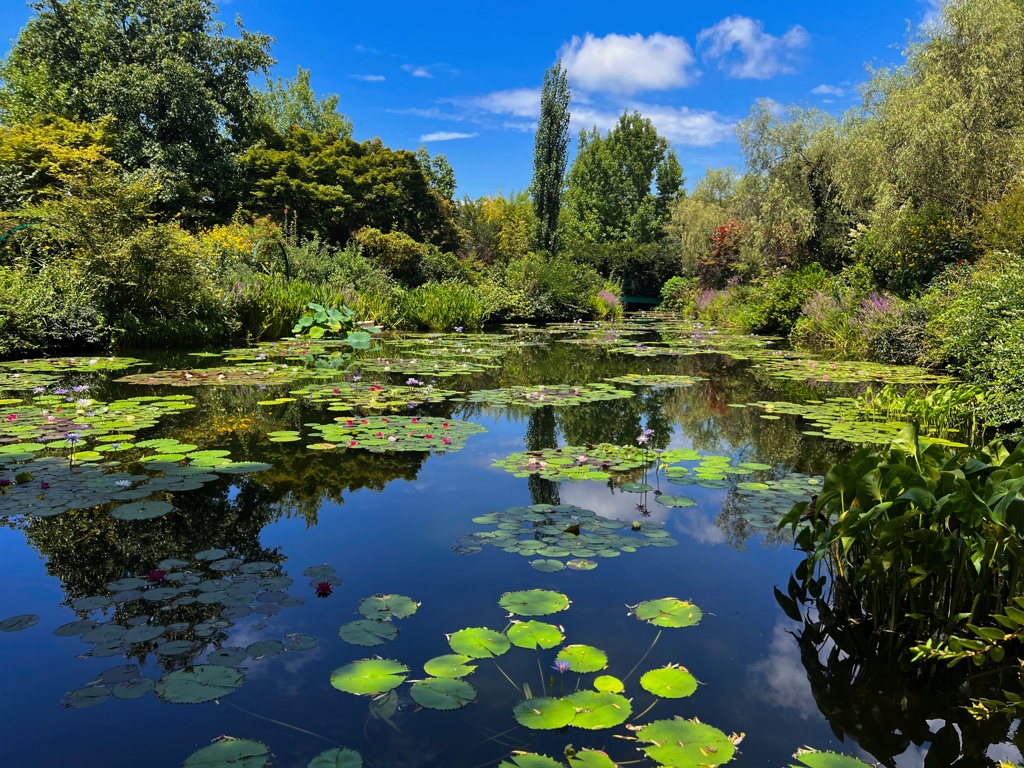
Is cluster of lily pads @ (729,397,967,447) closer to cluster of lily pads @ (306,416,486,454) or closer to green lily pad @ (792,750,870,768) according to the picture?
cluster of lily pads @ (306,416,486,454)

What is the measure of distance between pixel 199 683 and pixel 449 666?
69 cm

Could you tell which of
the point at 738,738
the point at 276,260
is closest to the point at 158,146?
the point at 276,260

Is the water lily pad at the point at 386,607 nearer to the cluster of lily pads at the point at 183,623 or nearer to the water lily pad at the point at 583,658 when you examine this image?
the cluster of lily pads at the point at 183,623

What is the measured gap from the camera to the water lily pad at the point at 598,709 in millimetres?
1484

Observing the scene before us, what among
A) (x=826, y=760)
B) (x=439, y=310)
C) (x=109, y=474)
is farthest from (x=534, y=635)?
(x=439, y=310)

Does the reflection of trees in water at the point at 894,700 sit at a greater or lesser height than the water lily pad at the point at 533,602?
lesser

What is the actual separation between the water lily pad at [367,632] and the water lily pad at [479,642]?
0.69ft

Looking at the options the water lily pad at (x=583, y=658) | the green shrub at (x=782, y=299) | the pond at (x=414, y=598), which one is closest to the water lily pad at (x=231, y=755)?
the pond at (x=414, y=598)

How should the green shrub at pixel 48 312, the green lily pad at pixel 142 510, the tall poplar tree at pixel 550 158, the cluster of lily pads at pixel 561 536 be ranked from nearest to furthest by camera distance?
the cluster of lily pads at pixel 561 536
the green lily pad at pixel 142 510
the green shrub at pixel 48 312
the tall poplar tree at pixel 550 158

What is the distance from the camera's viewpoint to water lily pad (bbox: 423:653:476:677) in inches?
66.6

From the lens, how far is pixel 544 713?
152 centimetres

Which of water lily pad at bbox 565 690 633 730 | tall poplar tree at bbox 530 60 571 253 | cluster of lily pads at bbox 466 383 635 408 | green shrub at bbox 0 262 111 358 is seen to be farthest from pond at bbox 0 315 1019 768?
tall poplar tree at bbox 530 60 571 253

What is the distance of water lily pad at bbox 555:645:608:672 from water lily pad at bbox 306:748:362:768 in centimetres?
64

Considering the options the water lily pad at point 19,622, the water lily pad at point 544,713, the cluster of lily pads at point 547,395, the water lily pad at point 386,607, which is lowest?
Result: the water lily pad at point 544,713
